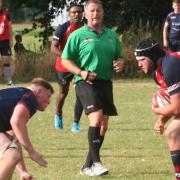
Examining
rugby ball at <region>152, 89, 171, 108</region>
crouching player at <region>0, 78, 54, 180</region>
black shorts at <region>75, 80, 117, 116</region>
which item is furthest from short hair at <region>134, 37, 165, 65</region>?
black shorts at <region>75, 80, 117, 116</region>

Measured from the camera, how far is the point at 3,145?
6.63m

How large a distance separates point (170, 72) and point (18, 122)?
1.50m

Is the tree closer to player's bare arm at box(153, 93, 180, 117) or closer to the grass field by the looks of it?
the grass field

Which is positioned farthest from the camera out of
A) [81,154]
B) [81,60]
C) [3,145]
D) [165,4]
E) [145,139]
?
[165,4]

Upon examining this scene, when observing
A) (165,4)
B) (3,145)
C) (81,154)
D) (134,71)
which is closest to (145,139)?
(81,154)

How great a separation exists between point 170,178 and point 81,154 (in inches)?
67.2

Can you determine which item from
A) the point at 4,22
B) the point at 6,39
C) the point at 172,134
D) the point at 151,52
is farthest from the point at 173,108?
the point at 6,39

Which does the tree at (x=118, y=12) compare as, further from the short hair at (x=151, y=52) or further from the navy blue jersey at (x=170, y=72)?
the navy blue jersey at (x=170, y=72)

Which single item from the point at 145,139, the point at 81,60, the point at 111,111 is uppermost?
the point at 81,60

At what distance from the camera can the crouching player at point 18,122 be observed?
6.43 metres

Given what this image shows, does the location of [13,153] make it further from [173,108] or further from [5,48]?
[5,48]

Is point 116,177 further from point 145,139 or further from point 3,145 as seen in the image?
point 145,139

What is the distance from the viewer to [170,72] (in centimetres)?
686

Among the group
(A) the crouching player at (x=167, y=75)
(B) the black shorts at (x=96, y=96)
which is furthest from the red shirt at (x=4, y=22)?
(A) the crouching player at (x=167, y=75)
